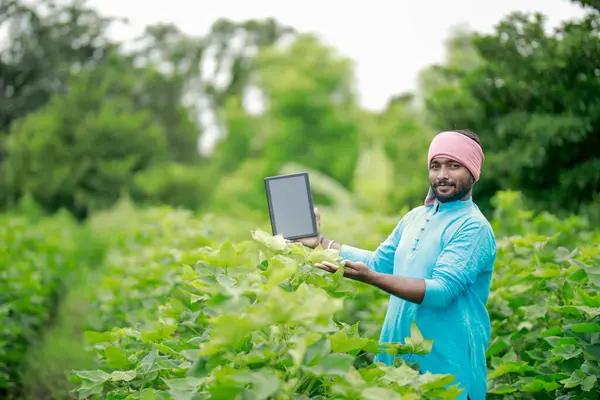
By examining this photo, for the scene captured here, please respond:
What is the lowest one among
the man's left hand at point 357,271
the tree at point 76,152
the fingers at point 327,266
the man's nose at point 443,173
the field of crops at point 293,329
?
the field of crops at point 293,329

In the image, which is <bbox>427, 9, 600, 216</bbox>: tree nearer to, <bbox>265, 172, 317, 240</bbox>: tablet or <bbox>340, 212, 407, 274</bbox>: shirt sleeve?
<bbox>340, 212, 407, 274</bbox>: shirt sleeve

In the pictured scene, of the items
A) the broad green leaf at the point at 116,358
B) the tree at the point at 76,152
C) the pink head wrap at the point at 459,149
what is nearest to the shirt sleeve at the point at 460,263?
the pink head wrap at the point at 459,149

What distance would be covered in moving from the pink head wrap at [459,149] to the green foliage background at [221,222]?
2.57ft

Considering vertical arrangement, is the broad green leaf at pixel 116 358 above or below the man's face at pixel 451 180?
below

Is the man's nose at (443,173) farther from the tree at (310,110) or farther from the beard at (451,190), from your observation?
the tree at (310,110)

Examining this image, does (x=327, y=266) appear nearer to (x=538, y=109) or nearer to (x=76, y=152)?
(x=538, y=109)

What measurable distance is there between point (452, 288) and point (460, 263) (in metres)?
0.11

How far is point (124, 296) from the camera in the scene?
570cm

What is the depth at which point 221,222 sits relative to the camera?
36.2 ft

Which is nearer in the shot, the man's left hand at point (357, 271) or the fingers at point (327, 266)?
the fingers at point (327, 266)

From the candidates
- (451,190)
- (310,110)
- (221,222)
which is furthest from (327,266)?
(310,110)

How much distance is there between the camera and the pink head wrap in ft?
10.6

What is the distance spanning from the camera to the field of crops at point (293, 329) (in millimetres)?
2229

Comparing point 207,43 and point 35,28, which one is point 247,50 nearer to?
point 207,43
